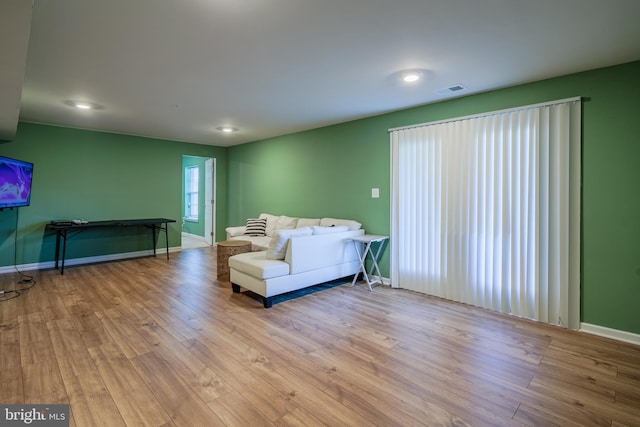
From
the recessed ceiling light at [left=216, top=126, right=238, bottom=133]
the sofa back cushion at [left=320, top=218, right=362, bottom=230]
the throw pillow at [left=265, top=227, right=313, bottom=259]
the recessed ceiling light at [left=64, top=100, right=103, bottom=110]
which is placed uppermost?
the recessed ceiling light at [left=216, top=126, right=238, bottom=133]

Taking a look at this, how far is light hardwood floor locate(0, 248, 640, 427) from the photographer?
1.78 metres

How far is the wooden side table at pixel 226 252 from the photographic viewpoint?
15.0ft

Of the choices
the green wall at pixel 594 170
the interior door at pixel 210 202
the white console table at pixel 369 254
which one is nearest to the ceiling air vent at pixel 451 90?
the green wall at pixel 594 170

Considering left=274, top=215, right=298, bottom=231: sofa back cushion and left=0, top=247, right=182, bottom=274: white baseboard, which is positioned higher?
left=274, top=215, right=298, bottom=231: sofa back cushion

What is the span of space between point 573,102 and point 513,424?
9.22 feet

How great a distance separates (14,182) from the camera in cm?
407

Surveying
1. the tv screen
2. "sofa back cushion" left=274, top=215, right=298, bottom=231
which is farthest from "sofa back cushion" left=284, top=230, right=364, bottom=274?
the tv screen

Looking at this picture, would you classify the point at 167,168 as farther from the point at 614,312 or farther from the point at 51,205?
the point at 614,312

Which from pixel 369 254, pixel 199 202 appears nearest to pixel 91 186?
pixel 199 202

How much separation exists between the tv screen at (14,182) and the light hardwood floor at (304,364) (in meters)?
1.32

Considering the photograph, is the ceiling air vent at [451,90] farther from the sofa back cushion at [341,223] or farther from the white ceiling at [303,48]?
the sofa back cushion at [341,223]

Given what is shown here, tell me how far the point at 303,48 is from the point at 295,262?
7.36ft

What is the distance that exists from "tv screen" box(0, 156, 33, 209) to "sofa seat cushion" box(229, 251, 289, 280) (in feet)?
9.89

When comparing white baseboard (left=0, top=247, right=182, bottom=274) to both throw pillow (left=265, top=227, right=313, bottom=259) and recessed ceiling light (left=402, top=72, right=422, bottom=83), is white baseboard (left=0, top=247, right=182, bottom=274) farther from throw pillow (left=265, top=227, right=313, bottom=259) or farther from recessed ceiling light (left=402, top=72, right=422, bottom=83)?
recessed ceiling light (left=402, top=72, right=422, bottom=83)
